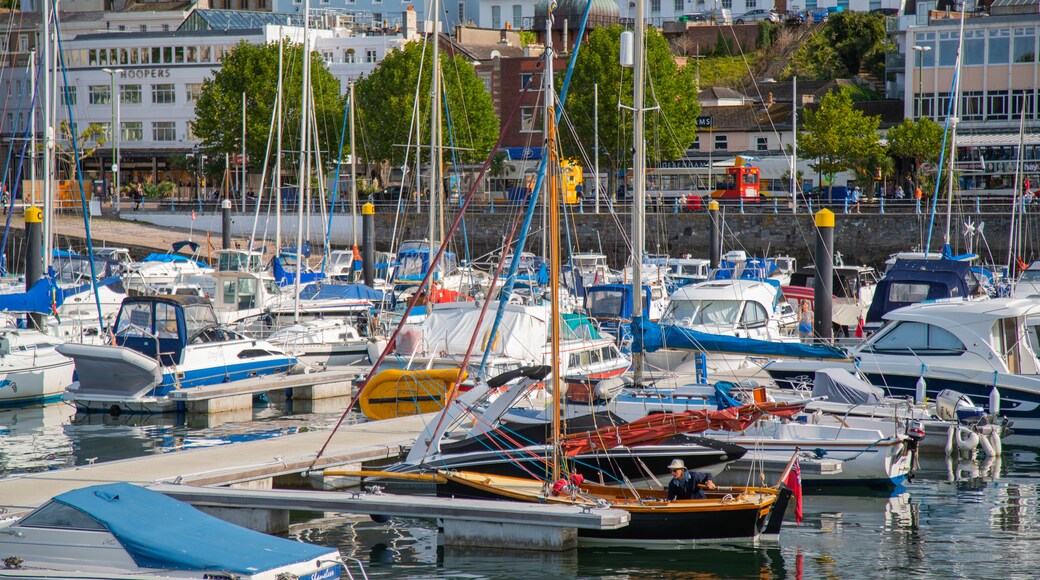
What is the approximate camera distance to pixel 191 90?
8562 cm

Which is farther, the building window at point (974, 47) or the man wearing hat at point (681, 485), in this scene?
the building window at point (974, 47)

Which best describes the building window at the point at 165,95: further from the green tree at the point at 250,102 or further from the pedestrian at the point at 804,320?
the pedestrian at the point at 804,320

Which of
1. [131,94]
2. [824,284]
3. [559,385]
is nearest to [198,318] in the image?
[824,284]

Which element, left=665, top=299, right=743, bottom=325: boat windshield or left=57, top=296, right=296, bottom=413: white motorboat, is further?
left=665, top=299, right=743, bottom=325: boat windshield

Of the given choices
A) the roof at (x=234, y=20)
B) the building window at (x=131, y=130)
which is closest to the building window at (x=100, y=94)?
the building window at (x=131, y=130)

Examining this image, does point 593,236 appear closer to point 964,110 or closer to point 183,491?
point 964,110

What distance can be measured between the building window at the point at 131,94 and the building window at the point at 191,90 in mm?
3448

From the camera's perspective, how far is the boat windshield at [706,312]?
29781 millimetres

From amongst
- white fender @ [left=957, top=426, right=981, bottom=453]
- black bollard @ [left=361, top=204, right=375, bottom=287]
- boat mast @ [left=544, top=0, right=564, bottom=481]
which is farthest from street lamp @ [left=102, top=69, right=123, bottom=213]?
boat mast @ [left=544, top=0, right=564, bottom=481]

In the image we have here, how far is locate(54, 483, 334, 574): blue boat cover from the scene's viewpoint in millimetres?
12531

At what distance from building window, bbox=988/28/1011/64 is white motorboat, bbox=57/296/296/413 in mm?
47484

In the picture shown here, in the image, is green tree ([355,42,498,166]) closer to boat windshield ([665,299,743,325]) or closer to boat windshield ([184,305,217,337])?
boat windshield ([184,305,217,337])

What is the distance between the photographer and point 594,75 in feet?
225

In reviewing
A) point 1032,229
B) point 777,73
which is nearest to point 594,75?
point 1032,229
